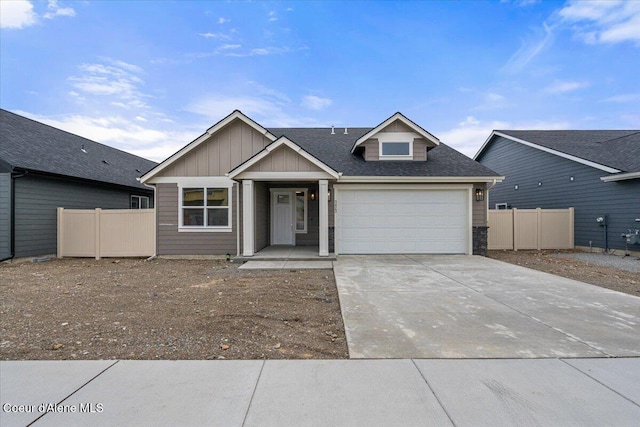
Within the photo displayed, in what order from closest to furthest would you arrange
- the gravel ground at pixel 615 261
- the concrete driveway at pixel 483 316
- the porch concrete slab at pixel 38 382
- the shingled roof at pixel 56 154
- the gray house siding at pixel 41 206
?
the porch concrete slab at pixel 38 382 < the concrete driveway at pixel 483 316 < the gravel ground at pixel 615 261 < the gray house siding at pixel 41 206 < the shingled roof at pixel 56 154

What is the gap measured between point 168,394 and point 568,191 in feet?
56.4

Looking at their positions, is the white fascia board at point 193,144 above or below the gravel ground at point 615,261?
above

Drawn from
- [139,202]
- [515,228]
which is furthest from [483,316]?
[139,202]

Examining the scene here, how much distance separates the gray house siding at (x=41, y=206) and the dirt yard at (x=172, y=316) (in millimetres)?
2975

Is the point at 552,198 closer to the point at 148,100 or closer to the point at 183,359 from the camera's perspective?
the point at 183,359

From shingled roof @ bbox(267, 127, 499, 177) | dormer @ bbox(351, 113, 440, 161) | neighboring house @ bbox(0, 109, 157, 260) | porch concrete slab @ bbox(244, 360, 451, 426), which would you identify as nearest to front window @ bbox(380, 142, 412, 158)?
dormer @ bbox(351, 113, 440, 161)

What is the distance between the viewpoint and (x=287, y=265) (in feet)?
30.9

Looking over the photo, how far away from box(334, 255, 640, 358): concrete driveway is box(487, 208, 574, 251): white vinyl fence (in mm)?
6074

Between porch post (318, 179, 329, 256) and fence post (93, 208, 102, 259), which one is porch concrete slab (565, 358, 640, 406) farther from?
fence post (93, 208, 102, 259)

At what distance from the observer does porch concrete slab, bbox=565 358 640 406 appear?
2.89 meters

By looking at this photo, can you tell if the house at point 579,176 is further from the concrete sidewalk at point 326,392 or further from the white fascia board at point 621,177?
the concrete sidewalk at point 326,392

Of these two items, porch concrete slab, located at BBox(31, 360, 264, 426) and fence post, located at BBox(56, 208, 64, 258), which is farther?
fence post, located at BBox(56, 208, 64, 258)

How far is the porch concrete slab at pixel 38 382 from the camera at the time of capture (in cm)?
261

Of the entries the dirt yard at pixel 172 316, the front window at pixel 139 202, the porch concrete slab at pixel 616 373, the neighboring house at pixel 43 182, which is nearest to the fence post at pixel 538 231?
the dirt yard at pixel 172 316
